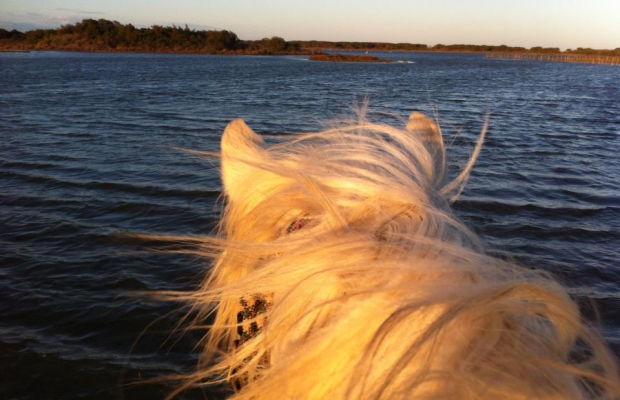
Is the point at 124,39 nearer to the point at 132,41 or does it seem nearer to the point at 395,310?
the point at 132,41

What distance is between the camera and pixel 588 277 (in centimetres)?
560

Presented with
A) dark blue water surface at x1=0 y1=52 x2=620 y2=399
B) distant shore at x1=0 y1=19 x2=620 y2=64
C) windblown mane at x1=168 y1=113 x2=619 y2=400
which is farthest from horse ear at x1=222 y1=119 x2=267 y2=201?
distant shore at x1=0 y1=19 x2=620 y2=64

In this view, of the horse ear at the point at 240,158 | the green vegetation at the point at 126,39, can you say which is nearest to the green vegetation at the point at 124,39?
the green vegetation at the point at 126,39

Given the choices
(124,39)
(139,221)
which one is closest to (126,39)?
(124,39)

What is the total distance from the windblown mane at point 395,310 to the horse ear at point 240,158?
1.28 ft

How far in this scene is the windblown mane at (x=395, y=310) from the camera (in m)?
0.80

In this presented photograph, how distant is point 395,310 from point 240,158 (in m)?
1.25

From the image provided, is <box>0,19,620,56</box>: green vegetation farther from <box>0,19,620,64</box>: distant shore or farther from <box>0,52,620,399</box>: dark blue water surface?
<box>0,52,620,399</box>: dark blue water surface

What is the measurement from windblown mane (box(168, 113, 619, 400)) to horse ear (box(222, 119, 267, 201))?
39 cm

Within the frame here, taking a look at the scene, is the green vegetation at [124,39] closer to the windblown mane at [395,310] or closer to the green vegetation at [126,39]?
the green vegetation at [126,39]

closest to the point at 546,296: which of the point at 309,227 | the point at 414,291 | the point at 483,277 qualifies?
the point at 483,277

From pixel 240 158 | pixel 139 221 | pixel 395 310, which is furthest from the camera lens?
pixel 139 221

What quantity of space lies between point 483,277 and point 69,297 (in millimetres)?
5017

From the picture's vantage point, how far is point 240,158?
197 cm
